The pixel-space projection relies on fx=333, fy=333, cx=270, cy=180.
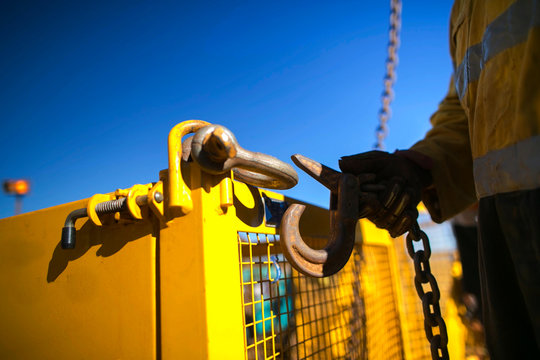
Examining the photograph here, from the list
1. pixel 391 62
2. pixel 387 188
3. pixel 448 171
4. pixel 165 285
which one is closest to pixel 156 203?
pixel 165 285

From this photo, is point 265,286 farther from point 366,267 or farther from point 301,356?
point 366,267

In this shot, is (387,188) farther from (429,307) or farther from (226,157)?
(226,157)

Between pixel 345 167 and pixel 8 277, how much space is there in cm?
96

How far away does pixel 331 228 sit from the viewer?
31.1 inches

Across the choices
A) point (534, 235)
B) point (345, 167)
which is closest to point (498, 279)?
point (534, 235)

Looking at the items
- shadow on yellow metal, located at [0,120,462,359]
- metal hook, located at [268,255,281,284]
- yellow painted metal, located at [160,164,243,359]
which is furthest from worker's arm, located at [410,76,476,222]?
yellow painted metal, located at [160,164,243,359]

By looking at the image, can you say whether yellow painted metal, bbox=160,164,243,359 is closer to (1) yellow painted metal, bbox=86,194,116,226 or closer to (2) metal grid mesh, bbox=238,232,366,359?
(2) metal grid mesh, bbox=238,232,366,359

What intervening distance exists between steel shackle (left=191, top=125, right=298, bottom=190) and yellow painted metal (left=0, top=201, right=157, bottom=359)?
0.62 ft

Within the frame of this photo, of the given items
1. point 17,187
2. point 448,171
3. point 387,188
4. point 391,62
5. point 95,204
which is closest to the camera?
point 95,204

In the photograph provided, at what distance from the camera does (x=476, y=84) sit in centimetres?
85

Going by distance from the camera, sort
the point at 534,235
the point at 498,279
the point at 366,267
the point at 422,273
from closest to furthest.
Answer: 1. the point at 534,235
2. the point at 498,279
3. the point at 422,273
4. the point at 366,267

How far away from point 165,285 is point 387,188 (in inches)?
24.2

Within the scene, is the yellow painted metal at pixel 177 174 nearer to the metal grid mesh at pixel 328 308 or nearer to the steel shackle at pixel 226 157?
the steel shackle at pixel 226 157

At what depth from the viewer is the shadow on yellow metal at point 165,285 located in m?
0.60
